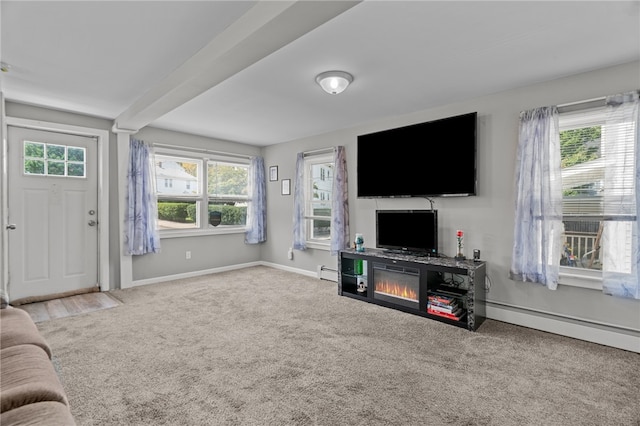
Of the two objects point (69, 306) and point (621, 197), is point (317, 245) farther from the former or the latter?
point (621, 197)

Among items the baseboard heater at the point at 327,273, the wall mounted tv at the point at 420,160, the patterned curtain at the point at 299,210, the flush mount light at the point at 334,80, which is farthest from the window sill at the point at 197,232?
the flush mount light at the point at 334,80

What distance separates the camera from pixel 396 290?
11.8 ft

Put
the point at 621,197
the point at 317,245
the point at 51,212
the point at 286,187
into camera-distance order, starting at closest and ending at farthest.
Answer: the point at 621,197, the point at 51,212, the point at 317,245, the point at 286,187

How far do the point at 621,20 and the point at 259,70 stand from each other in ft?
8.39

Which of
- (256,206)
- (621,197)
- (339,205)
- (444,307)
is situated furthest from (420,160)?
(256,206)

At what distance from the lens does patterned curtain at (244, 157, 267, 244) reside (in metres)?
5.79

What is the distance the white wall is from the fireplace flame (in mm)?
654

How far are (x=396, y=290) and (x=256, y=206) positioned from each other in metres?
3.19

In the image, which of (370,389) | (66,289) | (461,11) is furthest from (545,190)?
(66,289)

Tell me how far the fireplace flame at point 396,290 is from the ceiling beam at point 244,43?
275 centimetres

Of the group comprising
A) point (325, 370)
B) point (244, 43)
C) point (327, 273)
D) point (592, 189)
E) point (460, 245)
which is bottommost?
point (325, 370)

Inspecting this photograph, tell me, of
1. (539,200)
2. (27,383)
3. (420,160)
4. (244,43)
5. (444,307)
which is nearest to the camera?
(27,383)

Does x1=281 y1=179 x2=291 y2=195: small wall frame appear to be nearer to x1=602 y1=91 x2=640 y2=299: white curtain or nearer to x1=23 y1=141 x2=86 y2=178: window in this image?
x1=23 y1=141 x2=86 y2=178: window

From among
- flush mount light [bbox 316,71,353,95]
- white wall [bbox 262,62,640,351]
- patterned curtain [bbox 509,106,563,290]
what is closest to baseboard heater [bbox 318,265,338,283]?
white wall [bbox 262,62,640,351]
